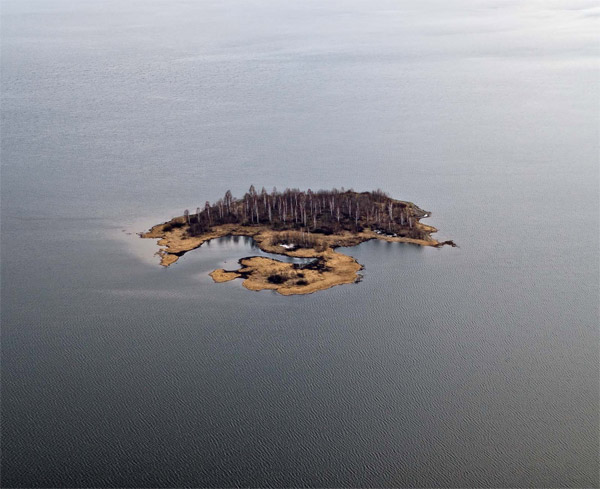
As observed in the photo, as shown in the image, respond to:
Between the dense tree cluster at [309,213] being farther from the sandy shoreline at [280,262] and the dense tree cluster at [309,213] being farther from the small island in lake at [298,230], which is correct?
the sandy shoreline at [280,262]

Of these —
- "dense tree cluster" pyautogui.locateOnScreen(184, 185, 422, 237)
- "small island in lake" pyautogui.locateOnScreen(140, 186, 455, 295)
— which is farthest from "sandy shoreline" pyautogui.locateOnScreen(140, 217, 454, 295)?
"dense tree cluster" pyautogui.locateOnScreen(184, 185, 422, 237)

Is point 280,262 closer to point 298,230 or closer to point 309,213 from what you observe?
point 298,230

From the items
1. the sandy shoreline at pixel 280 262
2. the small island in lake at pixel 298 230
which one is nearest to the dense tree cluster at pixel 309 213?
the small island in lake at pixel 298 230

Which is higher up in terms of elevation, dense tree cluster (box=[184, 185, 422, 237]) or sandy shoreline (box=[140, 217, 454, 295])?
dense tree cluster (box=[184, 185, 422, 237])

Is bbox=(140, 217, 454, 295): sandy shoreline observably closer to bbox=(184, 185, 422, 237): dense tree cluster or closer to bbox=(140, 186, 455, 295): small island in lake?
bbox=(140, 186, 455, 295): small island in lake

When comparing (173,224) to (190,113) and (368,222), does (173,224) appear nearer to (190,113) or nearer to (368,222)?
(368,222)

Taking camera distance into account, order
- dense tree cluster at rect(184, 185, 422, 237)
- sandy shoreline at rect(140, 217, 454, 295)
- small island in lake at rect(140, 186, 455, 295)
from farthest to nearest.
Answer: dense tree cluster at rect(184, 185, 422, 237)
small island in lake at rect(140, 186, 455, 295)
sandy shoreline at rect(140, 217, 454, 295)

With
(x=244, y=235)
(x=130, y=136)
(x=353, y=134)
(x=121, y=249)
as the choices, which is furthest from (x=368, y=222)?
(x=130, y=136)

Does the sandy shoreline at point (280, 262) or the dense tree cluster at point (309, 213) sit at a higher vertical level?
the dense tree cluster at point (309, 213)
